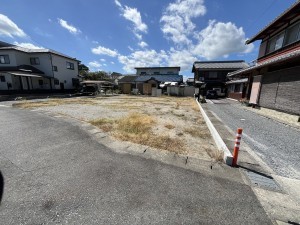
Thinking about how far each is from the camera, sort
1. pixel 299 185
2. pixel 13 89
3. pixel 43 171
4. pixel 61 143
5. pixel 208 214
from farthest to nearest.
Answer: pixel 13 89
pixel 61 143
pixel 43 171
pixel 299 185
pixel 208 214

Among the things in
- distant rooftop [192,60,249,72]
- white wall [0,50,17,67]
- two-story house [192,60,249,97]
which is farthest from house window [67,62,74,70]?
distant rooftop [192,60,249,72]

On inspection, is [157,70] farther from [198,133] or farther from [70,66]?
[198,133]

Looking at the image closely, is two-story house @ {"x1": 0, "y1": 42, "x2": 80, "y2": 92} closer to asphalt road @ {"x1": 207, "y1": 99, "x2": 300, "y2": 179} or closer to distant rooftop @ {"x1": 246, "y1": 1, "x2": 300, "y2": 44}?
asphalt road @ {"x1": 207, "y1": 99, "x2": 300, "y2": 179}

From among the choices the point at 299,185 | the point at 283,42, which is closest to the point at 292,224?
the point at 299,185

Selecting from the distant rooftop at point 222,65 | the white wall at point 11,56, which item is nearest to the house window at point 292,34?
the distant rooftop at point 222,65

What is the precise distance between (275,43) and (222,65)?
21.9 metres

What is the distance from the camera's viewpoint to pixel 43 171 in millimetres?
3246

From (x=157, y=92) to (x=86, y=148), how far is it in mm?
24913

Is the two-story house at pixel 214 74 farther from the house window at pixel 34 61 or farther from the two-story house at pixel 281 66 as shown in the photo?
the house window at pixel 34 61

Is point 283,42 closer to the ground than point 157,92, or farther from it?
farther from it

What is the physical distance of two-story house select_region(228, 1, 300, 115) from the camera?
778 centimetres

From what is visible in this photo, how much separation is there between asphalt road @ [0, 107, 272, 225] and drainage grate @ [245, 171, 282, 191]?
326 mm

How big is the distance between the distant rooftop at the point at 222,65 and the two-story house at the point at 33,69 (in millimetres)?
25533

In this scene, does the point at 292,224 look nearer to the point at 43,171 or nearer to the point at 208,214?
the point at 208,214
